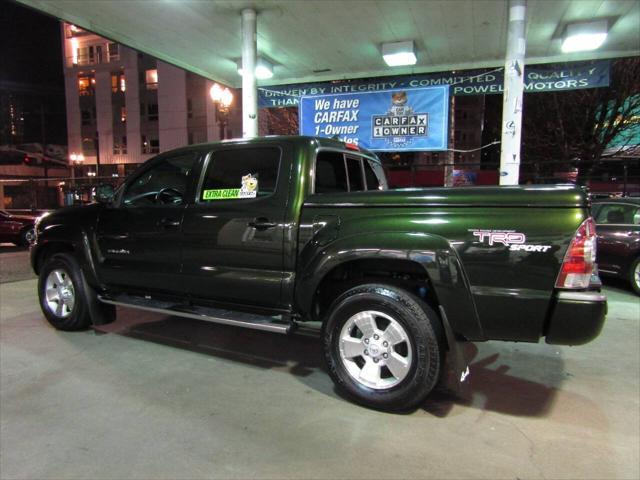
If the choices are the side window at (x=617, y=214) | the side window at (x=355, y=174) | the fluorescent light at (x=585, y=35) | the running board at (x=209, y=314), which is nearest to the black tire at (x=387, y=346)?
the running board at (x=209, y=314)

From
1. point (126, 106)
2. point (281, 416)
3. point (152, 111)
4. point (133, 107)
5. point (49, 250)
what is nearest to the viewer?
point (281, 416)

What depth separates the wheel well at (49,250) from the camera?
5.32 metres

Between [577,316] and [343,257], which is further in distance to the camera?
[343,257]

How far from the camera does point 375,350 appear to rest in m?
3.45

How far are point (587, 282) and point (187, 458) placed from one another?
8.80ft

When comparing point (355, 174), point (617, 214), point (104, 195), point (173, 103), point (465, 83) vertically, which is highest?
point (173, 103)

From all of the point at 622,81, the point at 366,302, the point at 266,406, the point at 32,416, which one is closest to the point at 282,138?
the point at 366,302

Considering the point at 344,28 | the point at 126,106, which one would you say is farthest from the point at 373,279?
the point at 126,106

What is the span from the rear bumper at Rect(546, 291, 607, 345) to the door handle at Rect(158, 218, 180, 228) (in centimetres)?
316

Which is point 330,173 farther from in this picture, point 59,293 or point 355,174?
point 59,293

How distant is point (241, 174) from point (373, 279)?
4.99 ft

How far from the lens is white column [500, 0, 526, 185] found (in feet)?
21.2

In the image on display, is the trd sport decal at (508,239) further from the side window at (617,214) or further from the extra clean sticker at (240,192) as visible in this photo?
the side window at (617,214)

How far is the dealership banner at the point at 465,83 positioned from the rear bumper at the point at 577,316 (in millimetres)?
7413
